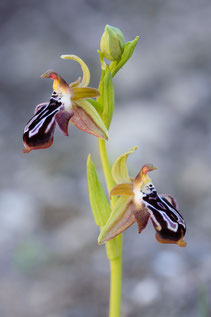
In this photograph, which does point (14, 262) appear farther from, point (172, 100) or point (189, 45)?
point (189, 45)

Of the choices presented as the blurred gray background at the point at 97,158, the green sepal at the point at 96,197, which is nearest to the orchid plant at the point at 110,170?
the green sepal at the point at 96,197

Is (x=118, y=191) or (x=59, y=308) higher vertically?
(x=59, y=308)

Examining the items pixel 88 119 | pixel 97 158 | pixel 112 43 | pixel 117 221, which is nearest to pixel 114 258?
pixel 117 221

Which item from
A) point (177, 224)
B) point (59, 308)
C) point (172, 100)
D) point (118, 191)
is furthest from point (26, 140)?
point (172, 100)

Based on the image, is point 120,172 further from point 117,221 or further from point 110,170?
point 117,221

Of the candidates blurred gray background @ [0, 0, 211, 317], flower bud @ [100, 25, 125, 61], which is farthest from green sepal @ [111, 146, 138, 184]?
blurred gray background @ [0, 0, 211, 317]

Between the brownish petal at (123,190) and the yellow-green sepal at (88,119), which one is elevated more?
the yellow-green sepal at (88,119)

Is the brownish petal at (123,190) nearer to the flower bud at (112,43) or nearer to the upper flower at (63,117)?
the upper flower at (63,117)
